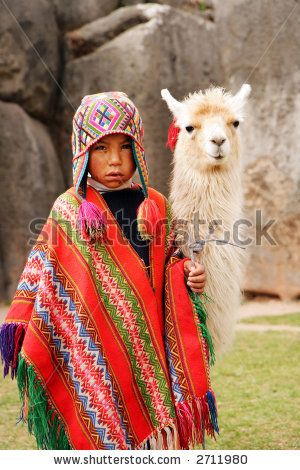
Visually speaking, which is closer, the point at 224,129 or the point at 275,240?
the point at 224,129

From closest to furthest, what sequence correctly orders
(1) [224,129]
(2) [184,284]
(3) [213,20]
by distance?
(2) [184,284], (1) [224,129], (3) [213,20]

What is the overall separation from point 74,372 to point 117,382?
5.4 inches

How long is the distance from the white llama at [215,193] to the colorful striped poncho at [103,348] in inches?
6.9

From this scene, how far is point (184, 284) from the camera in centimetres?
202

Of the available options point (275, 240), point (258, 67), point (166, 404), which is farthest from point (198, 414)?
point (258, 67)

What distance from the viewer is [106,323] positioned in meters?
1.94

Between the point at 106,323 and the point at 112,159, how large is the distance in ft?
1.67

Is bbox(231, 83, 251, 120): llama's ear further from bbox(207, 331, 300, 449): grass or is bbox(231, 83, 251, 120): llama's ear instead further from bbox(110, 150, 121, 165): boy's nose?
bbox(207, 331, 300, 449): grass

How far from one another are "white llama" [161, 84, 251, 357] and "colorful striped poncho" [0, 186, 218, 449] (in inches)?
6.9

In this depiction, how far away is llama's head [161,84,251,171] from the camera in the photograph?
2.19 m

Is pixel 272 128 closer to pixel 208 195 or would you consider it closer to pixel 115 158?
pixel 208 195

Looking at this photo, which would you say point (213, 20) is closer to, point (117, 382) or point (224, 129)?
point (224, 129)

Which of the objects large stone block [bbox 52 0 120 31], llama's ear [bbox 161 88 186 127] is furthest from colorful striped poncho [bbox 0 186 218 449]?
large stone block [bbox 52 0 120 31]
